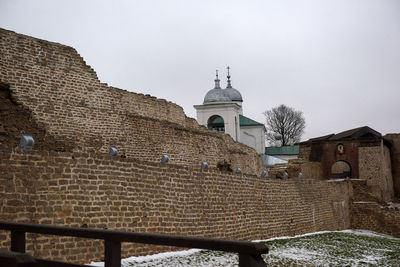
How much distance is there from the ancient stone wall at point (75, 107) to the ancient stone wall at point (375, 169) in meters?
19.6

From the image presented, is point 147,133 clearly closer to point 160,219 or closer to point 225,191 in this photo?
point 225,191

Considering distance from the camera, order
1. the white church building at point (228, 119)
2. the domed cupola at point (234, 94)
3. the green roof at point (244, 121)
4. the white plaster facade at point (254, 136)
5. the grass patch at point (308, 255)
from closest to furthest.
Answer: the grass patch at point (308, 255), the white church building at point (228, 119), the green roof at point (244, 121), the white plaster facade at point (254, 136), the domed cupola at point (234, 94)

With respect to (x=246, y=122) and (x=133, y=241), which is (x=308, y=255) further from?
(x=246, y=122)

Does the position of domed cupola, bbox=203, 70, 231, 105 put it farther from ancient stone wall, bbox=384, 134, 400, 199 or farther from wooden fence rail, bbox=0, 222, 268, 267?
wooden fence rail, bbox=0, 222, 268, 267

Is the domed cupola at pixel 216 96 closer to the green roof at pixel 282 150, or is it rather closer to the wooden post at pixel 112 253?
the green roof at pixel 282 150

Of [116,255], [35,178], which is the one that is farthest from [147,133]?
[116,255]

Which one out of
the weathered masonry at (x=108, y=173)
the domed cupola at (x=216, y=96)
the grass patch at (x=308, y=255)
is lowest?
the grass patch at (x=308, y=255)

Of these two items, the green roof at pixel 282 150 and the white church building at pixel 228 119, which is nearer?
the white church building at pixel 228 119

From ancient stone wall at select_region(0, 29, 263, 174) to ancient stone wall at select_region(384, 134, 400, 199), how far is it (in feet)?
77.7

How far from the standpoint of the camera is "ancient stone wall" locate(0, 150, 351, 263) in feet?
26.1

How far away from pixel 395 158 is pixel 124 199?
31.9 metres

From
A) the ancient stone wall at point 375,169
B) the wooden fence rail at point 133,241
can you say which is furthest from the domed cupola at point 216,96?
the wooden fence rail at point 133,241

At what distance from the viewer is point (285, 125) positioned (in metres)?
63.7

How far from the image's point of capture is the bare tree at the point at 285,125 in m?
62.9
